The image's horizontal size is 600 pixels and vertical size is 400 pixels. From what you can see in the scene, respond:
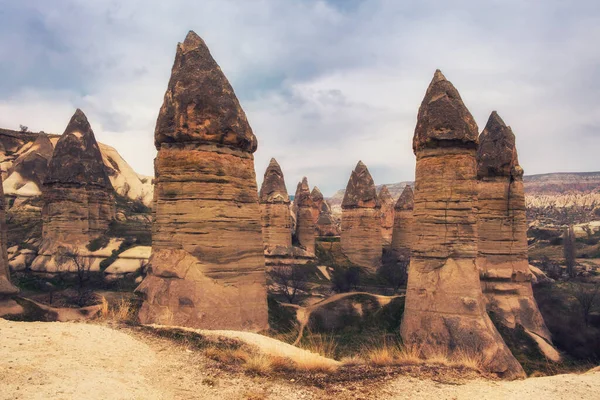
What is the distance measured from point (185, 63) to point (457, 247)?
961 centimetres

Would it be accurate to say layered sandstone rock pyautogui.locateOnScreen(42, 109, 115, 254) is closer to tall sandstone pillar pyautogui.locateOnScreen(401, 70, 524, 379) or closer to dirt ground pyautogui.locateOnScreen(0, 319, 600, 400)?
tall sandstone pillar pyautogui.locateOnScreen(401, 70, 524, 379)

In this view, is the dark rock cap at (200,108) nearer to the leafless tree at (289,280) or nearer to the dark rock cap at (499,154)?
the dark rock cap at (499,154)

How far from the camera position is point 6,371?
209 inches

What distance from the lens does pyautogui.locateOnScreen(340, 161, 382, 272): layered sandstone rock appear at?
105ft

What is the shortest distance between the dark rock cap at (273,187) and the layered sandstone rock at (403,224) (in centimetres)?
864

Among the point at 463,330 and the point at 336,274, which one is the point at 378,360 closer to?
the point at 463,330

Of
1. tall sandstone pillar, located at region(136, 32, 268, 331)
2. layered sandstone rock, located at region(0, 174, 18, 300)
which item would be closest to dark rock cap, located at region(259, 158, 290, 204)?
tall sandstone pillar, located at region(136, 32, 268, 331)

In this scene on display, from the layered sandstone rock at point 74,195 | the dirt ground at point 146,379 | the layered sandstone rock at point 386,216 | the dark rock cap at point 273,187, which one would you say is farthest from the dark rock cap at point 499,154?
the layered sandstone rock at point 386,216

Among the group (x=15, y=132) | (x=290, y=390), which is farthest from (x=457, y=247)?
(x=15, y=132)

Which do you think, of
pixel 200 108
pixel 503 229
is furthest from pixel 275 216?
pixel 200 108

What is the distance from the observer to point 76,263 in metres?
24.4

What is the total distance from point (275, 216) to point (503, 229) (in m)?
15.6

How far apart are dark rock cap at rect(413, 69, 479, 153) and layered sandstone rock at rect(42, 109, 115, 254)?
20.7m

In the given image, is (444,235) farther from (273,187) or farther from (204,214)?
(273,187)
